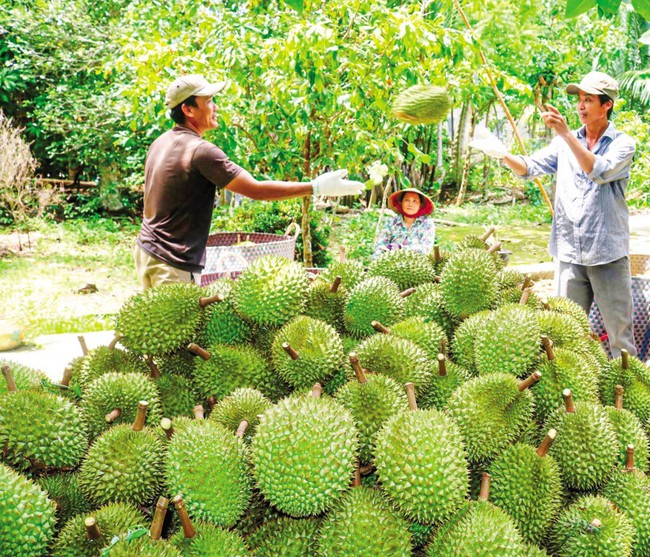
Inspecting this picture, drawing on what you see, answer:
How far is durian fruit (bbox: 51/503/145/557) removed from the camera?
1.02 metres

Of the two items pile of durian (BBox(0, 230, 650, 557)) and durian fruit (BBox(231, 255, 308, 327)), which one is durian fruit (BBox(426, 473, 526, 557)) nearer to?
pile of durian (BBox(0, 230, 650, 557))

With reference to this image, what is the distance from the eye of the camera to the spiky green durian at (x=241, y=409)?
1.26 meters

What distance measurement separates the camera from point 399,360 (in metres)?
1.41

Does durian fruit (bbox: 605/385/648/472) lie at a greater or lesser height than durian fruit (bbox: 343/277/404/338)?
lesser

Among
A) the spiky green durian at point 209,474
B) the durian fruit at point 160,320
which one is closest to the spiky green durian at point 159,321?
the durian fruit at point 160,320

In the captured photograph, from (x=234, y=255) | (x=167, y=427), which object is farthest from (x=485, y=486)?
(x=234, y=255)

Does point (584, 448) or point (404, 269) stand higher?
point (404, 269)

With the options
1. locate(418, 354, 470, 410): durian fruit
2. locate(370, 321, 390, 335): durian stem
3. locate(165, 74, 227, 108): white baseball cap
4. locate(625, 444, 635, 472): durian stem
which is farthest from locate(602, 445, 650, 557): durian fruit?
locate(165, 74, 227, 108): white baseball cap

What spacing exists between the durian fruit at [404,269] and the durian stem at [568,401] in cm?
65

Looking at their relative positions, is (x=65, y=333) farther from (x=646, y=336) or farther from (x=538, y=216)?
(x=538, y=216)

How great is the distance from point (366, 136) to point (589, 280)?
209 centimetres

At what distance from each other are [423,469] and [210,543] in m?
0.40

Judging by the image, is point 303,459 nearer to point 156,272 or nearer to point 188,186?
point 188,186

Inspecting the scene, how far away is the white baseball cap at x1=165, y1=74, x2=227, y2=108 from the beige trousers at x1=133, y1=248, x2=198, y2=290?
760 millimetres
